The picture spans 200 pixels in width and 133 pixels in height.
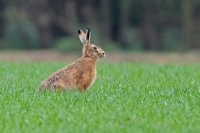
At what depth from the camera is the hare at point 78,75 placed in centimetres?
1228

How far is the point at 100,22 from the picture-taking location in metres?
50.3

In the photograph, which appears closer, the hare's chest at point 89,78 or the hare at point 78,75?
the hare at point 78,75

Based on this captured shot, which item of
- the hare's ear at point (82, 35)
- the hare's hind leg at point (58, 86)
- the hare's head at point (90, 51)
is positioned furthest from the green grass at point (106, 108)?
the hare's ear at point (82, 35)

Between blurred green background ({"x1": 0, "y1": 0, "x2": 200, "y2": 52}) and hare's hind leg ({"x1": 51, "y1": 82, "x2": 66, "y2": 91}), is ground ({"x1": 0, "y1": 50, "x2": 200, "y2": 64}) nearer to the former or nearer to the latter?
blurred green background ({"x1": 0, "y1": 0, "x2": 200, "y2": 52})

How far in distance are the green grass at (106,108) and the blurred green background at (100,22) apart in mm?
33038

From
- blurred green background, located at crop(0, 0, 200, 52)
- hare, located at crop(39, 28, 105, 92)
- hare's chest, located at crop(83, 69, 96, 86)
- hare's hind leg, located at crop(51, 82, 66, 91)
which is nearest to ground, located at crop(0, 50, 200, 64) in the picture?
blurred green background, located at crop(0, 0, 200, 52)

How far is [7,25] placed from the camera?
4966 cm

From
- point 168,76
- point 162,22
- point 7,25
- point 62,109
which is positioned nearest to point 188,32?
point 162,22

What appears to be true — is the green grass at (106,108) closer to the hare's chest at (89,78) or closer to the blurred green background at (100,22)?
the hare's chest at (89,78)

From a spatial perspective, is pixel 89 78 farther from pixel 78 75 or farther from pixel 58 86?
pixel 58 86

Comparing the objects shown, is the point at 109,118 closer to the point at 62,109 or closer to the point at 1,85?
the point at 62,109

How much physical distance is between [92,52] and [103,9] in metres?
36.4

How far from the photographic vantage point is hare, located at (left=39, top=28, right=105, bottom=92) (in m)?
12.3

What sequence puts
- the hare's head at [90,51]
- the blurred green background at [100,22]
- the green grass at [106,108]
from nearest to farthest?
the green grass at [106,108]
the hare's head at [90,51]
the blurred green background at [100,22]
